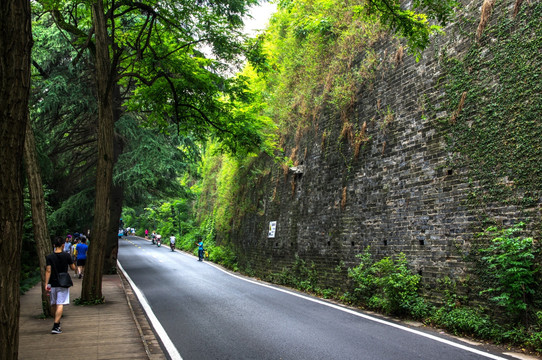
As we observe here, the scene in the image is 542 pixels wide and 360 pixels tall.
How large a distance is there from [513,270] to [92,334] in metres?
7.08

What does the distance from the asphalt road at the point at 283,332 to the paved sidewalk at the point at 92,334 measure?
0.49m

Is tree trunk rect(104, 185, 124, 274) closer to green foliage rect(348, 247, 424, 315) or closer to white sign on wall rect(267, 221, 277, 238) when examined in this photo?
white sign on wall rect(267, 221, 277, 238)

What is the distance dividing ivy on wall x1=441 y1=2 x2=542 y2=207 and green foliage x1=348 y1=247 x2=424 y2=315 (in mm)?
2255

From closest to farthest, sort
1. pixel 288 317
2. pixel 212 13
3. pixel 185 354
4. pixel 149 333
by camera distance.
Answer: pixel 185 354 → pixel 149 333 → pixel 288 317 → pixel 212 13

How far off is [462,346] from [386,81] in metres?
6.93

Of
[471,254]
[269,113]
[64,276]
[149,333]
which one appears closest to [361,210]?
[471,254]

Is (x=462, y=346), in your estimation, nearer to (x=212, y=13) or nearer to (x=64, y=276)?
(x=64, y=276)

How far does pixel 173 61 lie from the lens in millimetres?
9969

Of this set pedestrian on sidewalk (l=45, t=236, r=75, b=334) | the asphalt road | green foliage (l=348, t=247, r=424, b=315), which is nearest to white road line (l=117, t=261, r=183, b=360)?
the asphalt road

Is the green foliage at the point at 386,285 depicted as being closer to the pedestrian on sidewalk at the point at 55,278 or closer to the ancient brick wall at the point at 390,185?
the ancient brick wall at the point at 390,185

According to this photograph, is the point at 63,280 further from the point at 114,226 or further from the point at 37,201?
the point at 114,226

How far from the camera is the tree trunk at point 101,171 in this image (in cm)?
916

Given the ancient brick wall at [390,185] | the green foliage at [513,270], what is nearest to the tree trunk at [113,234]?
the ancient brick wall at [390,185]

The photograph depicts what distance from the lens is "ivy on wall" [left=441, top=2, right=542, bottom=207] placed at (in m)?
5.96
